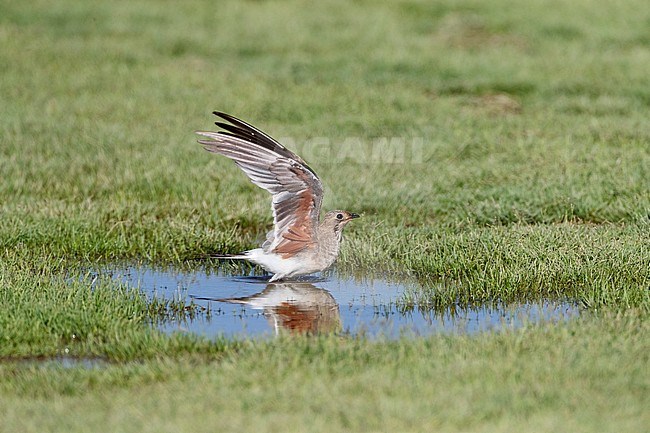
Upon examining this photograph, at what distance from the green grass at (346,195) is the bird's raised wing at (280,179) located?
0.75 meters

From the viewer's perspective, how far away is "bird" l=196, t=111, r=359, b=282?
772 centimetres

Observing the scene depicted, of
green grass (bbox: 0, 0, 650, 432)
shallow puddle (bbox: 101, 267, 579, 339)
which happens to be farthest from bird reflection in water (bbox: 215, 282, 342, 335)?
green grass (bbox: 0, 0, 650, 432)

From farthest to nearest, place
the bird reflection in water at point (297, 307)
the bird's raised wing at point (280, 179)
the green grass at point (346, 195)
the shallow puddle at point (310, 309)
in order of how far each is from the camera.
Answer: the bird's raised wing at point (280, 179) < the bird reflection in water at point (297, 307) < the shallow puddle at point (310, 309) < the green grass at point (346, 195)

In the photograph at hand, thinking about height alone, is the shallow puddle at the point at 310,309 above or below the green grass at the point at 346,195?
below

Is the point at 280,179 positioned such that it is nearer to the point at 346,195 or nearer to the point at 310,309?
the point at 310,309

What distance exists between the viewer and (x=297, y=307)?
7.37 meters

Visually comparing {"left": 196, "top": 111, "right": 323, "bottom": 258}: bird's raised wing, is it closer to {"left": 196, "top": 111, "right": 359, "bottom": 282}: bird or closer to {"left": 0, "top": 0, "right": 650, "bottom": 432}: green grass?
{"left": 196, "top": 111, "right": 359, "bottom": 282}: bird

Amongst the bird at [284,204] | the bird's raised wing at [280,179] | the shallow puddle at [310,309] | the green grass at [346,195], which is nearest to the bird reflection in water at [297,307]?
the shallow puddle at [310,309]

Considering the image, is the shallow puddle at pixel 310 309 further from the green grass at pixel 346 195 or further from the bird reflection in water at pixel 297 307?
the green grass at pixel 346 195

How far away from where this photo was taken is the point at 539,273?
7.55m

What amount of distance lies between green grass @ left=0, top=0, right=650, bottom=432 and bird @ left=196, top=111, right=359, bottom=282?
0.56 metres

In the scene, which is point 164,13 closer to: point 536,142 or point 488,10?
point 488,10

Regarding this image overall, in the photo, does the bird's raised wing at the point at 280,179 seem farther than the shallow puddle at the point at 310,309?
Yes

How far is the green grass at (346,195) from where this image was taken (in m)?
5.23
